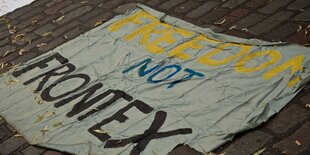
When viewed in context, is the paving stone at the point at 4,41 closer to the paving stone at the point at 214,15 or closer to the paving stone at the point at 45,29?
the paving stone at the point at 45,29

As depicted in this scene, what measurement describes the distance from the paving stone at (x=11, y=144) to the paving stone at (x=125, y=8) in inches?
100

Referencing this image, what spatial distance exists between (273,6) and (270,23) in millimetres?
397

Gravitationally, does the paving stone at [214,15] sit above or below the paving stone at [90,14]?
above

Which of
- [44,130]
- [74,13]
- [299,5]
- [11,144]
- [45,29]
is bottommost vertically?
[11,144]

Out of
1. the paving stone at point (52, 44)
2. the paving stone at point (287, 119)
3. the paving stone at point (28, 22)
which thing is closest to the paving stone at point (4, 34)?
the paving stone at point (28, 22)

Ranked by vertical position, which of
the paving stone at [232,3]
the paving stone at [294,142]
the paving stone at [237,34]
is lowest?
the paving stone at [294,142]


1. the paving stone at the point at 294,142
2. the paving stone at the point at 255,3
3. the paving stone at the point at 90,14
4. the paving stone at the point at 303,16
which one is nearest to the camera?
the paving stone at the point at 294,142

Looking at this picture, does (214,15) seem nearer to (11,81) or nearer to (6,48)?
(11,81)

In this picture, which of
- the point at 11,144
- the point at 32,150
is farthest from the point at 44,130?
the point at 11,144

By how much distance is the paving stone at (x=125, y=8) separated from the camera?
17.7ft

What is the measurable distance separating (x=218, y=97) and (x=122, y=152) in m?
1.03

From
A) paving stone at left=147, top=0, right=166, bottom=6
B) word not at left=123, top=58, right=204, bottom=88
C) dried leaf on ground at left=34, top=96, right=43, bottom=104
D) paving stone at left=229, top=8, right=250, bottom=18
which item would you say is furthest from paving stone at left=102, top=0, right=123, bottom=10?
dried leaf on ground at left=34, top=96, right=43, bottom=104

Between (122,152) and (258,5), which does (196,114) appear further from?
(258,5)

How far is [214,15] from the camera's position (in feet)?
15.5
